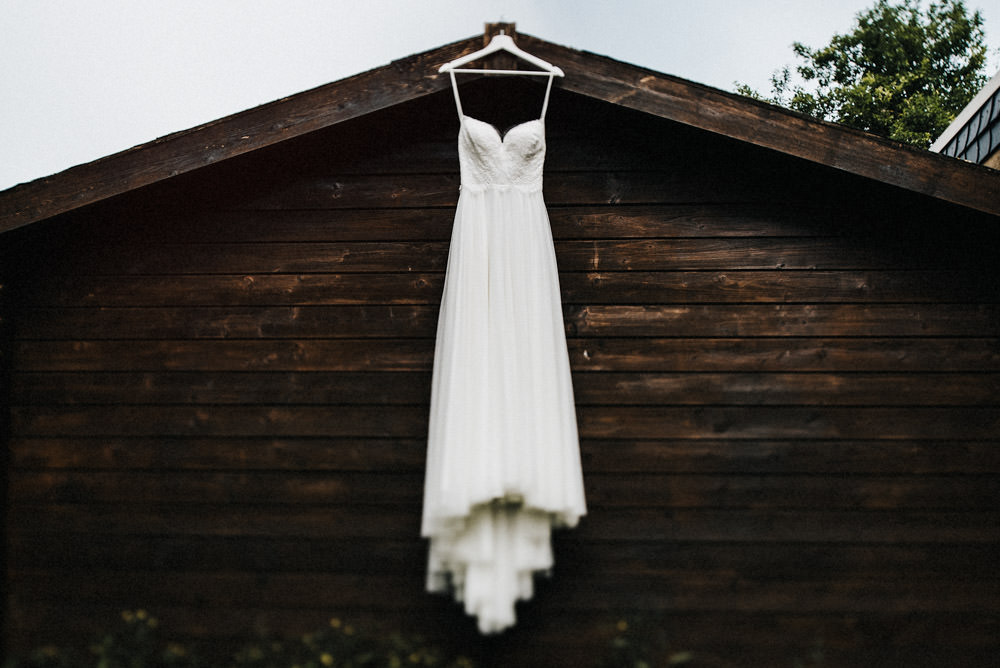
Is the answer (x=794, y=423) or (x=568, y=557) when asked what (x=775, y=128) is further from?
(x=568, y=557)

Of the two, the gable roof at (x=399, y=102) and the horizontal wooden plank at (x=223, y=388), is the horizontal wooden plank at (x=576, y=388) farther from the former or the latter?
the gable roof at (x=399, y=102)

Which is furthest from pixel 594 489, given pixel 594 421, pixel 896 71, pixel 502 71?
pixel 896 71

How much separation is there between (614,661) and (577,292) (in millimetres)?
1327

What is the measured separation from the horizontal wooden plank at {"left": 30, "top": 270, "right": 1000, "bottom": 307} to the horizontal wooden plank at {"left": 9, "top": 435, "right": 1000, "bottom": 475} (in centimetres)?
53

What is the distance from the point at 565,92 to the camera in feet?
8.28

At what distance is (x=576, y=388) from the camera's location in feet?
8.29

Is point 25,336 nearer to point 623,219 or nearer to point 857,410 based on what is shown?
point 623,219

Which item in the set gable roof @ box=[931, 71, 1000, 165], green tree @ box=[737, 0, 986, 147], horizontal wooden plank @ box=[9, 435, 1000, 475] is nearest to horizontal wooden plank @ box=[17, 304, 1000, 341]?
horizontal wooden plank @ box=[9, 435, 1000, 475]

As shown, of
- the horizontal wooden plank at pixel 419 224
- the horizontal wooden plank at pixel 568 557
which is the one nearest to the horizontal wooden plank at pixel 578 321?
the horizontal wooden plank at pixel 419 224

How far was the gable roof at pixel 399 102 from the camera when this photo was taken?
7.57 ft

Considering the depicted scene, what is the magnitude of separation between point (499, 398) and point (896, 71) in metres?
16.4

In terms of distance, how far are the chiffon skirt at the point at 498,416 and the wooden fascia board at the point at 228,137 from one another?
467mm

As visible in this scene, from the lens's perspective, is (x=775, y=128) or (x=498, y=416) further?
(x=775, y=128)

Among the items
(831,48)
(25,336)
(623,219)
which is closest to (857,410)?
(623,219)
